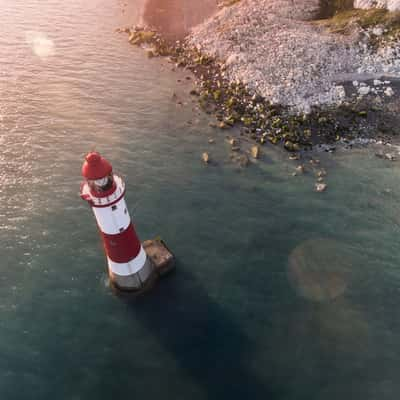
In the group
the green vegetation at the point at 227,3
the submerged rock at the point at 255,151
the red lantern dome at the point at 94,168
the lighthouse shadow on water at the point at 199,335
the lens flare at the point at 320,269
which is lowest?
the lighthouse shadow on water at the point at 199,335

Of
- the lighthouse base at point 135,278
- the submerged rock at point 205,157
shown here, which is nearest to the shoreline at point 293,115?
the submerged rock at point 205,157

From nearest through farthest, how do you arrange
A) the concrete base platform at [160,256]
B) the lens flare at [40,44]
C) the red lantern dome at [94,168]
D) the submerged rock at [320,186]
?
the red lantern dome at [94,168]
the concrete base platform at [160,256]
the submerged rock at [320,186]
the lens flare at [40,44]

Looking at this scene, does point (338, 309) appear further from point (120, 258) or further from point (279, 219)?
point (120, 258)

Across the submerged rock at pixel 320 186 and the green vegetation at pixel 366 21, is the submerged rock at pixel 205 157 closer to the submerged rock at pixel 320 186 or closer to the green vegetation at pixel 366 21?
the submerged rock at pixel 320 186

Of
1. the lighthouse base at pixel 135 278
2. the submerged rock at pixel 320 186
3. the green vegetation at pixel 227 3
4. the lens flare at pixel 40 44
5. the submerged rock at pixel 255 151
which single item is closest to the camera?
the lighthouse base at pixel 135 278

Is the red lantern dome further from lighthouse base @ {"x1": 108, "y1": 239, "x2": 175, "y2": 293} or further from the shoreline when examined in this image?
the shoreline

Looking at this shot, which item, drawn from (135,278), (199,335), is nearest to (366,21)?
(135,278)

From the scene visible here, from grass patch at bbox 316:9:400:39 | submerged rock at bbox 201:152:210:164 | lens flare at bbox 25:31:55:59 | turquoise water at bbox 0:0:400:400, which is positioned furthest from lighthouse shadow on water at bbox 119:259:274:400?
grass patch at bbox 316:9:400:39
